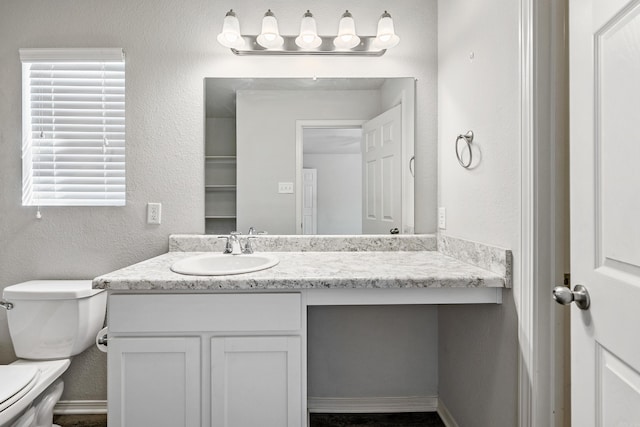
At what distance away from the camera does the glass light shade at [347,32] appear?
70.9 inches

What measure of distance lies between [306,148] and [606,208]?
4.57 feet

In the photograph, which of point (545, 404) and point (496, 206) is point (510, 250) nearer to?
point (496, 206)

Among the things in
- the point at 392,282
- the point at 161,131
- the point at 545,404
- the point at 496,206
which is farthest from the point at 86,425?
the point at 496,206

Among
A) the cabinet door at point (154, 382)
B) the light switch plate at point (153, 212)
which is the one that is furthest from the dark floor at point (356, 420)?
the light switch plate at point (153, 212)

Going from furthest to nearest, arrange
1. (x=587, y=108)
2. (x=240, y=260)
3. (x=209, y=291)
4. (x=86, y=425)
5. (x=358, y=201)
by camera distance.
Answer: (x=358, y=201), (x=86, y=425), (x=240, y=260), (x=209, y=291), (x=587, y=108)

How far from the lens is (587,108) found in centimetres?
82

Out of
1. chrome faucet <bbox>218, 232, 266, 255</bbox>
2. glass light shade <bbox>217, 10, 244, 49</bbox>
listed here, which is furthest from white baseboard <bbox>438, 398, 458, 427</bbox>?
glass light shade <bbox>217, 10, 244, 49</bbox>

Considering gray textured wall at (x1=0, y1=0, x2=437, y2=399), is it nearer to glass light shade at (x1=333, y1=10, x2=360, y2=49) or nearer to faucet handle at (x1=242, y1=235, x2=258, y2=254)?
glass light shade at (x1=333, y1=10, x2=360, y2=49)

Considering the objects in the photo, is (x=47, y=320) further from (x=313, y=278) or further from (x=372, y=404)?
(x=372, y=404)

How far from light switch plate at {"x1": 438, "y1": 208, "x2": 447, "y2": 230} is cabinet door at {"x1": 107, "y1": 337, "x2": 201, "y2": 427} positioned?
1.26 metres

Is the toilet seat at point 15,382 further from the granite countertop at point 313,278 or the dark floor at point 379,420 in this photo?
the dark floor at point 379,420

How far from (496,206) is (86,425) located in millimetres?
2159

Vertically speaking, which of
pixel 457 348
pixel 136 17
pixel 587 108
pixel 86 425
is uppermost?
pixel 136 17

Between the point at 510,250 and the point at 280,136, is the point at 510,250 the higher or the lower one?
the lower one
